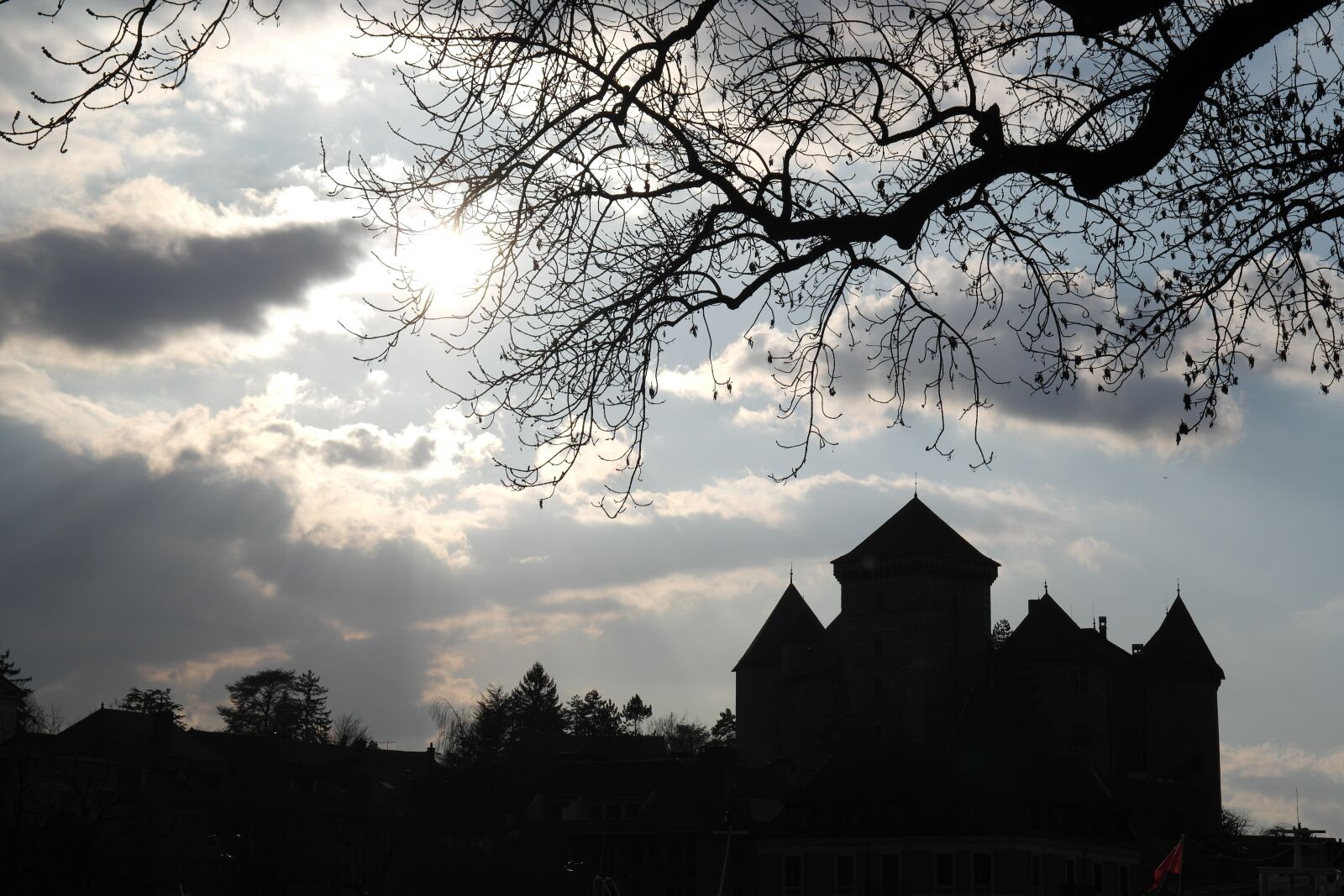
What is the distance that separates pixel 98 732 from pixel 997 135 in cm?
6983

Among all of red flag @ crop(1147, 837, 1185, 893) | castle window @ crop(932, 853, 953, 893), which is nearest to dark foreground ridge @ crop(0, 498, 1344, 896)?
castle window @ crop(932, 853, 953, 893)

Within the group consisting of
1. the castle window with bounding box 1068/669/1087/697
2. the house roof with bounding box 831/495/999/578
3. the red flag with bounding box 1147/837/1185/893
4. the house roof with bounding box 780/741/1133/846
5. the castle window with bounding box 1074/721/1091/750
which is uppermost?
the house roof with bounding box 831/495/999/578

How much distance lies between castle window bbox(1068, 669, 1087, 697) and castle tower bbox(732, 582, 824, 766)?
19590 millimetres

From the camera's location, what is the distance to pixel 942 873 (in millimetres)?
54844

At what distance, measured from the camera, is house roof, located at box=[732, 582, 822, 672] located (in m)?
104

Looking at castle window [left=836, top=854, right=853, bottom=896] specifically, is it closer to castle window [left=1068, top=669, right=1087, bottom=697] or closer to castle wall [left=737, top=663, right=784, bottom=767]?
castle window [left=1068, top=669, right=1087, bottom=697]

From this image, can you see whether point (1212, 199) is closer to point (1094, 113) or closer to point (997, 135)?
point (1094, 113)

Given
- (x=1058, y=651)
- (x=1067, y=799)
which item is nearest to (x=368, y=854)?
(x=1067, y=799)

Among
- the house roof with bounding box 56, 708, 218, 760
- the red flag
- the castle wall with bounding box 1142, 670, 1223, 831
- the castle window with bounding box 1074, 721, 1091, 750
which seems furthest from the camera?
the castle wall with bounding box 1142, 670, 1223, 831

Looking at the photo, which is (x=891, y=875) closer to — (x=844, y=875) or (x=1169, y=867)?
(x=844, y=875)

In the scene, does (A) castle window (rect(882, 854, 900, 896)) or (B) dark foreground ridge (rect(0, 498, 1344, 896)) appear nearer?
(B) dark foreground ridge (rect(0, 498, 1344, 896))

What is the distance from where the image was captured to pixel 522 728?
130 meters

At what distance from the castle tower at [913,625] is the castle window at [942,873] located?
107 feet

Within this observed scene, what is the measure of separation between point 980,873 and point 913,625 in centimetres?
3756
